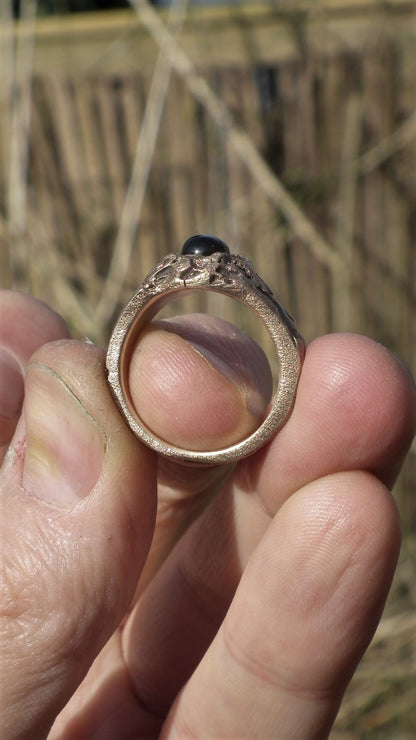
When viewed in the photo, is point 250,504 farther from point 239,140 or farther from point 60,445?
point 239,140

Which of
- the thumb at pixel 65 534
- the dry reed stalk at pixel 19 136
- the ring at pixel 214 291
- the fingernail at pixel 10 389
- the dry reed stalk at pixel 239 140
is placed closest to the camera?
the thumb at pixel 65 534

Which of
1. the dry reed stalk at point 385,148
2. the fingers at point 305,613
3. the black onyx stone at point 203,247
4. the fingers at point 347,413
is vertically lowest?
the fingers at point 305,613

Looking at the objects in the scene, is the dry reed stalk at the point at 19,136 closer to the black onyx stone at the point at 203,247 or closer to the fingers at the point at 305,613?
the black onyx stone at the point at 203,247

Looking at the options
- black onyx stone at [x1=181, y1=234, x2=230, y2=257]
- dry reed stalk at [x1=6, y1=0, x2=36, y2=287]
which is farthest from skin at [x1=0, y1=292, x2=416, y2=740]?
dry reed stalk at [x1=6, y1=0, x2=36, y2=287]

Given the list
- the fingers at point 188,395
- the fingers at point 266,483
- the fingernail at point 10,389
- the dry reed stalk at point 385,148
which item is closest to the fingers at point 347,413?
the fingers at point 266,483

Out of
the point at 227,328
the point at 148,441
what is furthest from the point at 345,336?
the point at 148,441

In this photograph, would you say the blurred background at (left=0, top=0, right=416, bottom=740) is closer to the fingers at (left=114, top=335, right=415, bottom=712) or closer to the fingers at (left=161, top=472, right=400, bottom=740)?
the fingers at (left=114, top=335, right=415, bottom=712)

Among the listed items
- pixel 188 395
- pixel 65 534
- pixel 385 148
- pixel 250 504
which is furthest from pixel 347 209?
pixel 65 534

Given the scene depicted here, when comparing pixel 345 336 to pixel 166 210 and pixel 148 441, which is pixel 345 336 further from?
pixel 166 210
